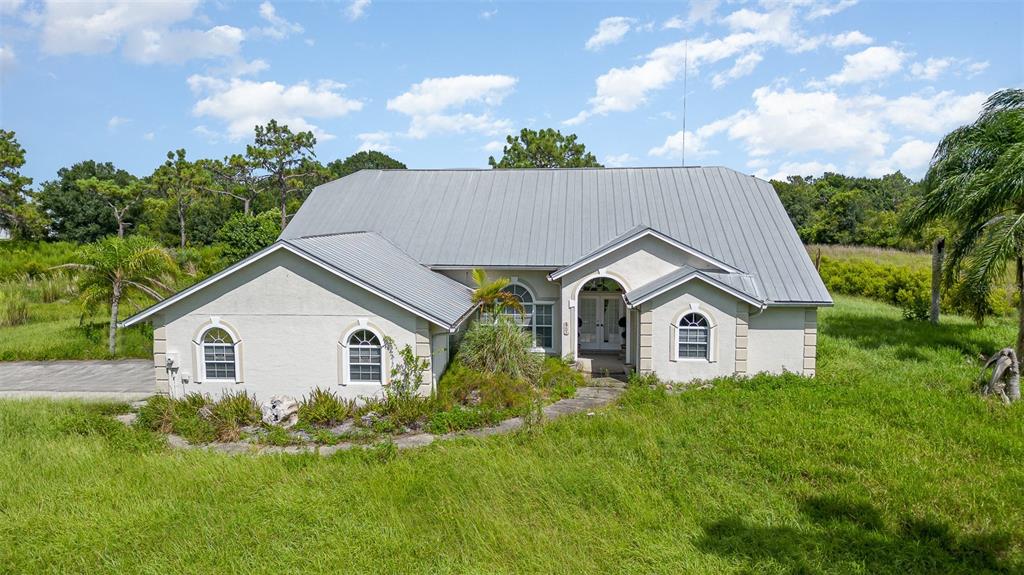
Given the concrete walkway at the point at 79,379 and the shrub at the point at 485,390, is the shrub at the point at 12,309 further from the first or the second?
the shrub at the point at 485,390

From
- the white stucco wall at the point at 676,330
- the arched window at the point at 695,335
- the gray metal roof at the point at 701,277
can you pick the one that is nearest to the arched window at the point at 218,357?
the gray metal roof at the point at 701,277

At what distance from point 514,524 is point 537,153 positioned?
40582 millimetres

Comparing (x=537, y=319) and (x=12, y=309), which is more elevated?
(x=537, y=319)

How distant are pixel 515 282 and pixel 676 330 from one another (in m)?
5.40

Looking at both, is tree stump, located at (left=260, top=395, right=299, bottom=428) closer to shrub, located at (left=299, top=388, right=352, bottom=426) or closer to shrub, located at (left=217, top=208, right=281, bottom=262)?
shrub, located at (left=299, top=388, right=352, bottom=426)

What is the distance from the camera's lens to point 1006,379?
11.9m

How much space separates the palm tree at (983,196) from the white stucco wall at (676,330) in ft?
20.6

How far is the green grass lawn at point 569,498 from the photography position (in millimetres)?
6605

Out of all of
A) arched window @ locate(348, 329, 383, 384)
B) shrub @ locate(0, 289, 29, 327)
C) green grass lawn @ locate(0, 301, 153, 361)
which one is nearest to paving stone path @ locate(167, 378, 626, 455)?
arched window @ locate(348, 329, 383, 384)

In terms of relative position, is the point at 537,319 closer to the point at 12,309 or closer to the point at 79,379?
the point at 79,379

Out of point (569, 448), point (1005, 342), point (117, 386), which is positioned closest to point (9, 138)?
point (117, 386)

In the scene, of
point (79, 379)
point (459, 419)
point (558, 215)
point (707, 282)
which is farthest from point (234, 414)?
point (558, 215)

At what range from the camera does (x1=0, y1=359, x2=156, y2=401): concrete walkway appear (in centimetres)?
1410

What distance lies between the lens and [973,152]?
15141 millimetres
